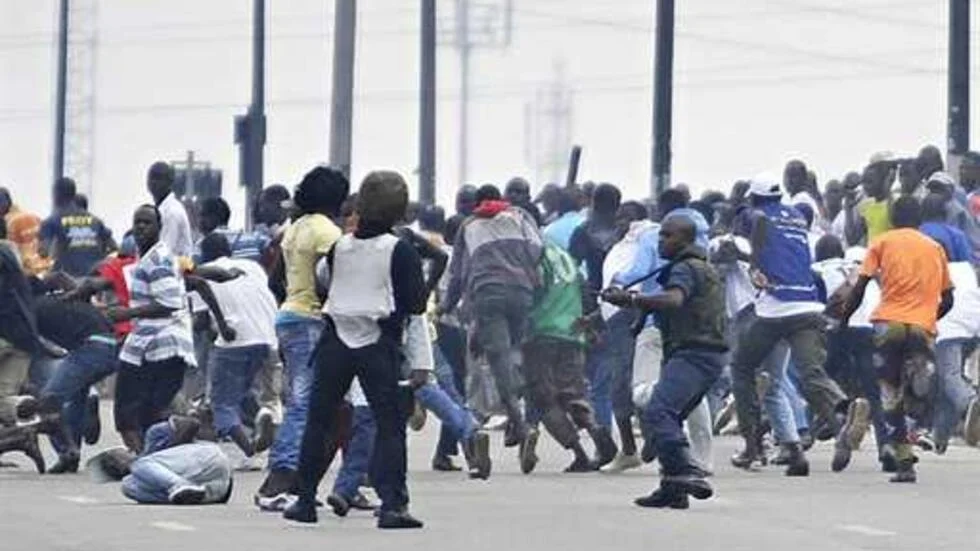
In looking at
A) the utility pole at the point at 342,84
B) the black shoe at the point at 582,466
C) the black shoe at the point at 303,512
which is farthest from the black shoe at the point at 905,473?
the utility pole at the point at 342,84

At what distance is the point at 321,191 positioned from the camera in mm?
20250

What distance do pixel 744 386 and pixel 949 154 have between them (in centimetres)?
1153

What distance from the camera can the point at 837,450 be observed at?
25.2 m

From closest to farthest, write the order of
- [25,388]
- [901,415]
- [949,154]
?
[901,415] < [25,388] < [949,154]

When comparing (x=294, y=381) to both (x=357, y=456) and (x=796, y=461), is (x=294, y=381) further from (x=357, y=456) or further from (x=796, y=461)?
(x=796, y=461)

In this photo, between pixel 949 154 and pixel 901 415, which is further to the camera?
pixel 949 154

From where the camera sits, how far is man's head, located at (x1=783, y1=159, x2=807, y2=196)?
28.9 metres

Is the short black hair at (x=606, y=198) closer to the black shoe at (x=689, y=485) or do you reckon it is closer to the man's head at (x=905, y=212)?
the man's head at (x=905, y=212)

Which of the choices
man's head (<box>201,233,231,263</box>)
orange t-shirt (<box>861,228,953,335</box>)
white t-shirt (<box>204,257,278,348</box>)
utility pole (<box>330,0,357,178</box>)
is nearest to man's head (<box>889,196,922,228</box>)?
orange t-shirt (<box>861,228,953,335</box>)

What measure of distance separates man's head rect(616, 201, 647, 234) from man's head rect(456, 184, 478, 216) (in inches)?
42.8

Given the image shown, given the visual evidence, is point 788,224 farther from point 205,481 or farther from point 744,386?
point 205,481

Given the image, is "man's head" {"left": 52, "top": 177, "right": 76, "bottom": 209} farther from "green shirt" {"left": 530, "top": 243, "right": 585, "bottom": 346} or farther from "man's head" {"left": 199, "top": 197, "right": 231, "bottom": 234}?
"green shirt" {"left": 530, "top": 243, "right": 585, "bottom": 346}

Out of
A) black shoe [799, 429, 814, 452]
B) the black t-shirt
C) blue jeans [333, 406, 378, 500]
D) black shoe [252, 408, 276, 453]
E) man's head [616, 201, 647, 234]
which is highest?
man's head [616, 201, 647, 234]

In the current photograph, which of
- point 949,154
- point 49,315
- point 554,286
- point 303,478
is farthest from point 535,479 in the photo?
point 949,154
